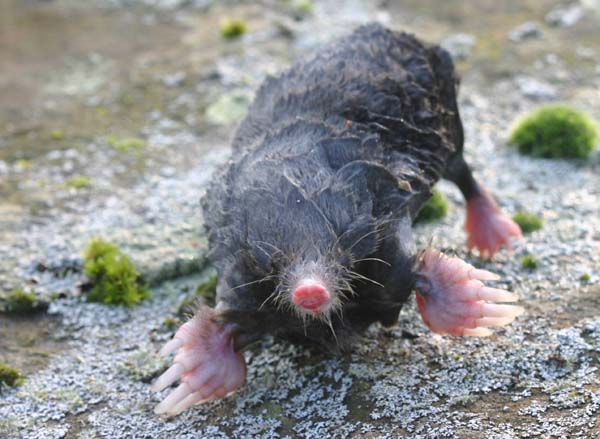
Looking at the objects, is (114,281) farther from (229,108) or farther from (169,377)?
(229,108)

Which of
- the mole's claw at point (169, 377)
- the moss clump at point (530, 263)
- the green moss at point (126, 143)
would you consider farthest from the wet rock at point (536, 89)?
the mole's claw at point (169, 377)

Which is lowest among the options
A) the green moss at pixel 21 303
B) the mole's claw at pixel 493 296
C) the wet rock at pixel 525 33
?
the green moss at pixel 21 303

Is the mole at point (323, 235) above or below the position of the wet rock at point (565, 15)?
below

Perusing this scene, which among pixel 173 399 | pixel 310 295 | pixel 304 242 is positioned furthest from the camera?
pixel 173 399

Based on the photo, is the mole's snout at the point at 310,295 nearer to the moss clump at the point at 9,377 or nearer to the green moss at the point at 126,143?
the moss clump at the point at 9,377

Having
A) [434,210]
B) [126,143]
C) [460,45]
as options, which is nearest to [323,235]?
[434,210]

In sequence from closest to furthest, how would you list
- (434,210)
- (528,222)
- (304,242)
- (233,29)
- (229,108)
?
1. (304,242)
2. (528,222)
3. (434,210)
4. (229,108)
5. (233,29)

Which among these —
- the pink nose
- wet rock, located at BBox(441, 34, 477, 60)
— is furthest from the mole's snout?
wet rock, located at BBox(441, 34, 477, 60)
